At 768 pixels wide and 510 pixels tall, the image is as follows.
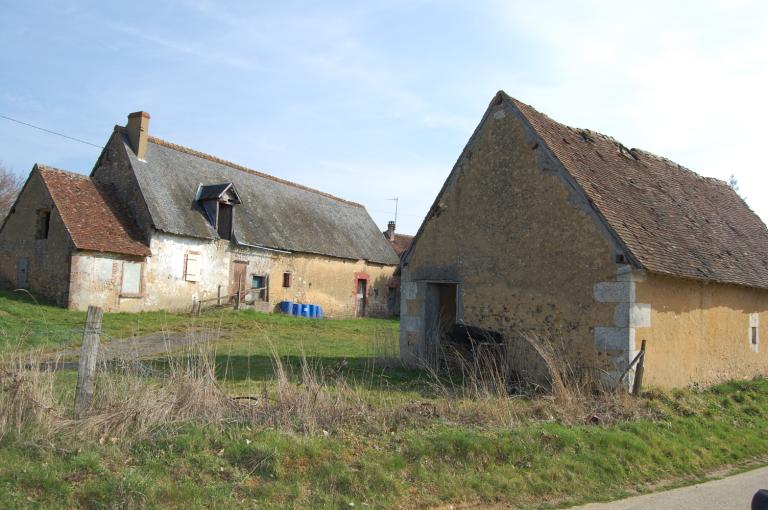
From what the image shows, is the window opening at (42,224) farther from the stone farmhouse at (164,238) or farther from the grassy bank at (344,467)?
the grassy bank at (344,467)

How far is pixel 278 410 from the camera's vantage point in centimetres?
743

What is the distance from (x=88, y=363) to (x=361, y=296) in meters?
26.5

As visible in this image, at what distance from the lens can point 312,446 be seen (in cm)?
→ 658

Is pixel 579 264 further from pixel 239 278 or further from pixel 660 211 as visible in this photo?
pixel 239 278

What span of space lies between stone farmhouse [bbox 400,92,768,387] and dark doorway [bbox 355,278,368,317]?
17595mm

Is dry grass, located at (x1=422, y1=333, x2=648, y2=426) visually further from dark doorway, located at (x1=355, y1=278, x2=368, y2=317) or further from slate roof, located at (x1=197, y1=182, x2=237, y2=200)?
dark doorway, located at (x1=355, y1=278, x2=368, y2=317)

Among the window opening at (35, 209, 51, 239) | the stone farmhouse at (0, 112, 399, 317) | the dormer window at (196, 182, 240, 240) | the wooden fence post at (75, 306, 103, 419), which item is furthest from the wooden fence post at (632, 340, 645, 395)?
the window opening at (35, 209, 51, 239)

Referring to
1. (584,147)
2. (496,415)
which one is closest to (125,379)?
(496,415)

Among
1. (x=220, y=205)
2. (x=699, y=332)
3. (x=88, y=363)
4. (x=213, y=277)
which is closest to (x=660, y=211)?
(x=699, y=332)

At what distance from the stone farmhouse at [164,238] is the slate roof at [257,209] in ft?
0.21

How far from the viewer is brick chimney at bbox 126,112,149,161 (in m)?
25.3

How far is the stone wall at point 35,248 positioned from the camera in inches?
864

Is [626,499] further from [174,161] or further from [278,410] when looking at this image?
[174,161]

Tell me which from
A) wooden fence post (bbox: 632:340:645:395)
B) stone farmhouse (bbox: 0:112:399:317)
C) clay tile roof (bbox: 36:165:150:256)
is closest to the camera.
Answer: wooden fence post (bbox: 632:340:645:395)
